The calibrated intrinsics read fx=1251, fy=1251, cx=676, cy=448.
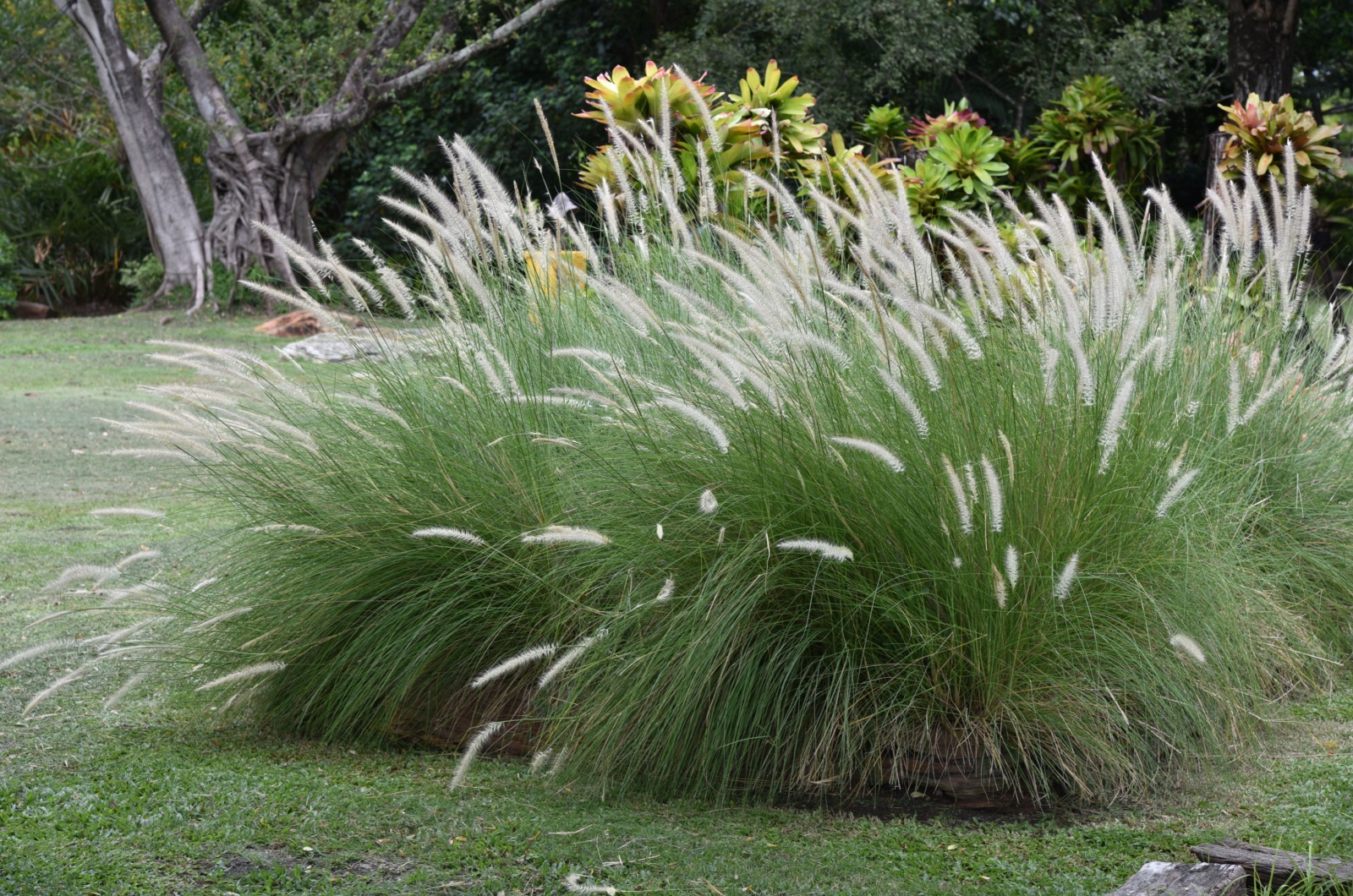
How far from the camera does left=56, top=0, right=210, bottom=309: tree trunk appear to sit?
13.3m

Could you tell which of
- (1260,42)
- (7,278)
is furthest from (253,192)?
(1260,42)

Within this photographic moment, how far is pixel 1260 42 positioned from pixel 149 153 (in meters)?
11.2

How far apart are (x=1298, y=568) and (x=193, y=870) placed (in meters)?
2.93

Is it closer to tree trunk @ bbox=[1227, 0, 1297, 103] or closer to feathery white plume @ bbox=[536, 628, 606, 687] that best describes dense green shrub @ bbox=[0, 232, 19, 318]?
tree trunk @ bbox=[1227, 0, 1297, 103]

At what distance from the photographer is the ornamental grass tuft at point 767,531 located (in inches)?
102

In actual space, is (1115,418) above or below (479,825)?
above

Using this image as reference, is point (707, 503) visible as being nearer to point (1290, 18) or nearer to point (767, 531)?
point (767, 531)

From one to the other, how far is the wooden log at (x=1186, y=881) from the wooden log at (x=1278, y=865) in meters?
0.04

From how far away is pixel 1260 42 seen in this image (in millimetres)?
9977

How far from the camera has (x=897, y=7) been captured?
14.3 m

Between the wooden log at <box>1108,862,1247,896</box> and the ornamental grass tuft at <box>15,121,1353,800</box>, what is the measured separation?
1.28ft

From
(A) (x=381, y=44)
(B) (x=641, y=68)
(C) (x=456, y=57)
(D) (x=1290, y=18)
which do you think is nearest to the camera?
(D) (x=1290, y=18)

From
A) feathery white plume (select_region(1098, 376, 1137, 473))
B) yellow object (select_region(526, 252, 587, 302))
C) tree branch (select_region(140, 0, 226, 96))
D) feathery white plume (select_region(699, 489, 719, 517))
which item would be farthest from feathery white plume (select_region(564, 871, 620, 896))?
tree branch (select_region(140, 0, 226, 96))

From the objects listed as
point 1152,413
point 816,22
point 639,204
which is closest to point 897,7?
point 816,22
